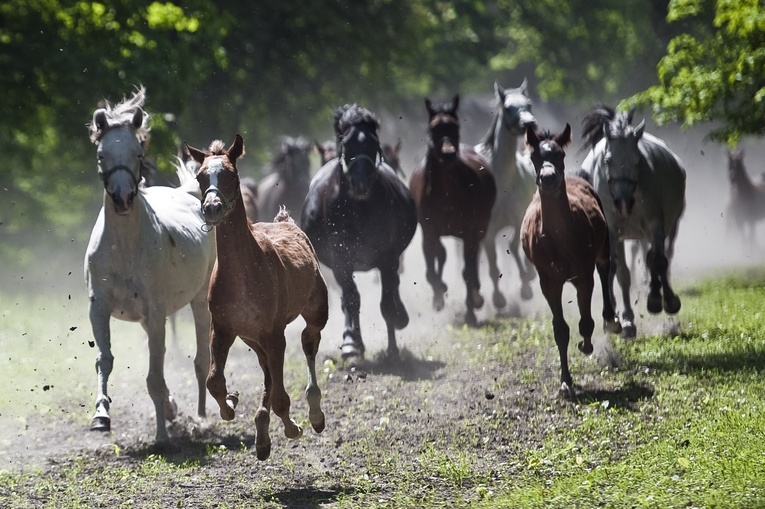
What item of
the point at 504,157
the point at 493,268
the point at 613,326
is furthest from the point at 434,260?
the point at 613,326

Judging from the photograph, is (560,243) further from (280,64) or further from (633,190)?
(280,64)

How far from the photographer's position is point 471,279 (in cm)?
1641

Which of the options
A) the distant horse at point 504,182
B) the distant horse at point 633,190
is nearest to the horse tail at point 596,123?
the distant horse at point 633,190

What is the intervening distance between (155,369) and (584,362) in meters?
4.52

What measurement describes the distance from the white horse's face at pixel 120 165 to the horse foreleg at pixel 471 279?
6.83 m

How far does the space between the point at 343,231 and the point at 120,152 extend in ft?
15.2

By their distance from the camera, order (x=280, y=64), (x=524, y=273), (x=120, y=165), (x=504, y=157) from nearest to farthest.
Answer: (x=120, y=165)
(x=504, y=157)
(x=524, y=273)
(x=280, y=64)

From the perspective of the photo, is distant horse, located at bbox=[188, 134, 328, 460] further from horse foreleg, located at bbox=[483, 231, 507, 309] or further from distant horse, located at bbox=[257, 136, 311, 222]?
distant horse, located at bbox=[257, 136, 311, 222]

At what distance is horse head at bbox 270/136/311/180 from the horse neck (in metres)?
5.23

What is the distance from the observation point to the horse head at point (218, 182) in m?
8.20

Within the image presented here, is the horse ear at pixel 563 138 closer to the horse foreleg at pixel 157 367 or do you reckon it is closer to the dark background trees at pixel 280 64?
the horse foreleg at pixel 157 367

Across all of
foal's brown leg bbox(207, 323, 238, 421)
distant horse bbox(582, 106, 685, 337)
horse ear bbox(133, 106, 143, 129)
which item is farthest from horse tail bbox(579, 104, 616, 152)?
foal's brown leg bbox(207, 323, 238, 421)

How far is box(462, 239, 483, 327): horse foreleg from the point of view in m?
16.3

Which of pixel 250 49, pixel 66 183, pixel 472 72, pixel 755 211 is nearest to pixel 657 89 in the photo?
pixel 755 211
